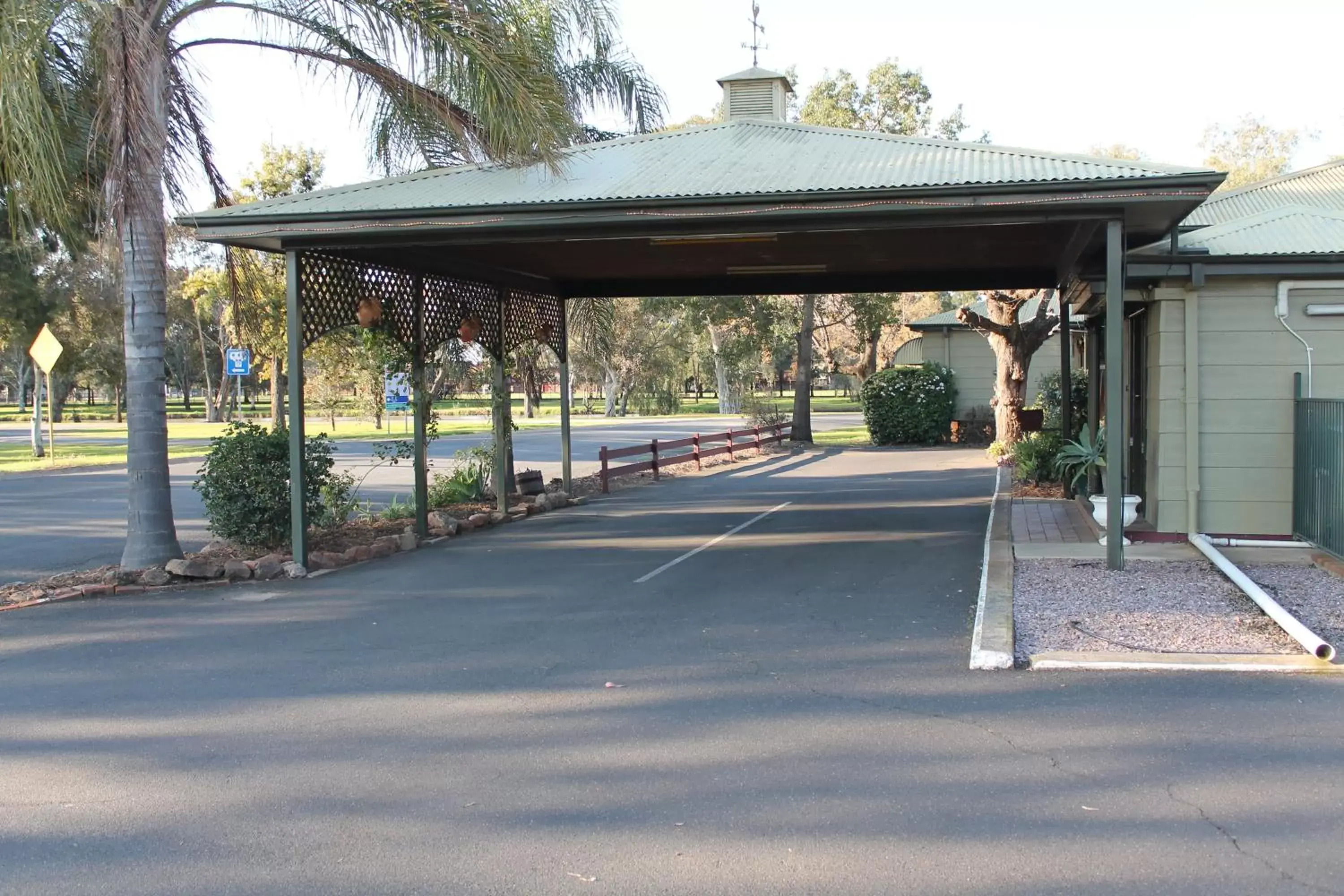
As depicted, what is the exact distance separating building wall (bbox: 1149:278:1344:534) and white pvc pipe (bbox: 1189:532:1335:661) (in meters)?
0.80

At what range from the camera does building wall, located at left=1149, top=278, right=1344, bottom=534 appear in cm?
1139

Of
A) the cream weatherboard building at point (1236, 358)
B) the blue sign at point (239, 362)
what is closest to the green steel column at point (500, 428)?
the cream weatherboard building at point (1236, 358)

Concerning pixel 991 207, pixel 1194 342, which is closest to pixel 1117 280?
pixel 991 207

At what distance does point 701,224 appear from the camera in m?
10.5

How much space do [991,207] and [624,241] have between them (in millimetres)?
4376

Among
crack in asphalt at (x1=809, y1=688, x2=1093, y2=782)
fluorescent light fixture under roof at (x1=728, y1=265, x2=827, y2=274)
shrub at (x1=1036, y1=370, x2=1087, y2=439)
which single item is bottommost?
crack in asphalt at (x1=809, y1=688, x2=1093, y2=782)

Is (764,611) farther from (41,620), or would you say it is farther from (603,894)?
(41,620)

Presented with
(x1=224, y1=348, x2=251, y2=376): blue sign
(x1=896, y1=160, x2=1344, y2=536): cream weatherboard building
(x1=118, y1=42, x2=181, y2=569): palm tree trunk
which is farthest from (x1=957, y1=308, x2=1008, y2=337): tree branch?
(x1=224, y1=348, x2=251, y2=376): blue sign

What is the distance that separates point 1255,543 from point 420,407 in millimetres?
9393

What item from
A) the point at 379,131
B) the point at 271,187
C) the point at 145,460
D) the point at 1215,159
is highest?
the point at 1215,159

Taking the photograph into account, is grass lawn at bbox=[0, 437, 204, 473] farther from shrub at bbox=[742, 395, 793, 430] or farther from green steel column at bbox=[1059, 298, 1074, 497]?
green steel column at bbox=[1059, 298, 1074, 497]

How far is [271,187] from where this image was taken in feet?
96.1

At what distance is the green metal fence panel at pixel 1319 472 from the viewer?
10.0 metres

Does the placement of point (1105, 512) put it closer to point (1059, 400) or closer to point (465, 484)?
point (465, 484)
